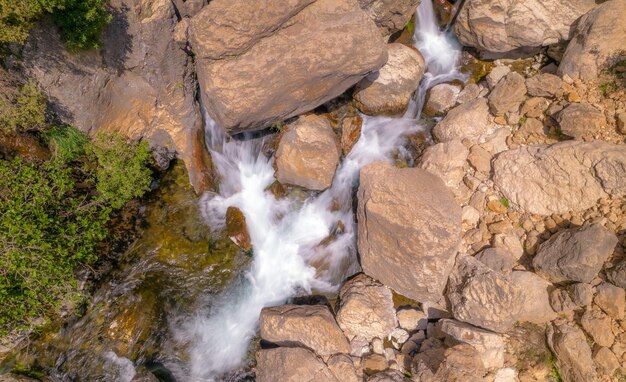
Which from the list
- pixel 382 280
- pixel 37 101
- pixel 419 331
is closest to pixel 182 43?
pixel 37 101

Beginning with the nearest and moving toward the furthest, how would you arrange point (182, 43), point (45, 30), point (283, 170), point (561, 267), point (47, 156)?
point (45, 30) → point (561, 267) → point (47, 156) → point (182, 43) → point (283, 170)

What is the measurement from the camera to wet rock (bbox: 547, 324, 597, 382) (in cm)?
635

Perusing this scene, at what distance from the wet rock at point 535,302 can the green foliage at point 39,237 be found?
8.54m

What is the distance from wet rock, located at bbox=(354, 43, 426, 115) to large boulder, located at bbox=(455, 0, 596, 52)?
1.68 m

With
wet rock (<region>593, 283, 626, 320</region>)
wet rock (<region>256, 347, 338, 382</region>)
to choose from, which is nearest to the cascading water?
wet rock (<region>256, 347, 338, 382</region>)

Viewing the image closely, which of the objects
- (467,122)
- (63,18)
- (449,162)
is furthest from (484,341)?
(63,18)

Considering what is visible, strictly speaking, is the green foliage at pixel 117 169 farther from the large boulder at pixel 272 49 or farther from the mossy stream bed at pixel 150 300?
the large boulder at pixel 272 49

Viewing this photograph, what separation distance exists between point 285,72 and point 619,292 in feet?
24.3

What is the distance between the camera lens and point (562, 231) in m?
7.06

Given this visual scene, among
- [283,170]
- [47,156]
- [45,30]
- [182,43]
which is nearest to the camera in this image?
[45,30]

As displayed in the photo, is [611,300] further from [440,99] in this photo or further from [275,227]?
[275,227]

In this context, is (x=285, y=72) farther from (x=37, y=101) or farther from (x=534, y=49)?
(x=534, y=49)

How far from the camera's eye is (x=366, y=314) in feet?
25.2

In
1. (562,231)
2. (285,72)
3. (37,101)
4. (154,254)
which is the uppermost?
(37,101)
